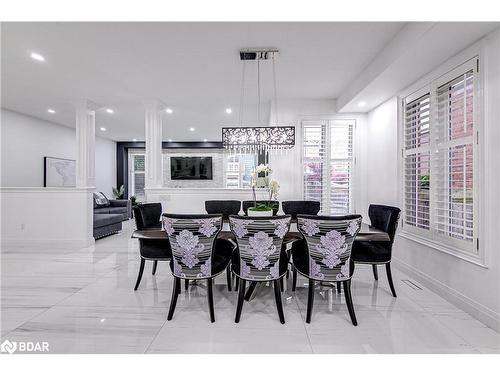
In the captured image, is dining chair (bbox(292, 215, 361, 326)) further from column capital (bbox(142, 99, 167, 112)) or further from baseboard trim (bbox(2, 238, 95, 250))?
baseboard trim (bbox(2, 238, 95, 250))

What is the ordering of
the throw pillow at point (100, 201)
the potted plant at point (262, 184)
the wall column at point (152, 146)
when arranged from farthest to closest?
the throw pillow at point (100, 201)
the wall column at point (152, 146)
the potted plant at point (262, 184)

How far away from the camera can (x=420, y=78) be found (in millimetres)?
3053

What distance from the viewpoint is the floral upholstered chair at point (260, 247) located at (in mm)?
2035

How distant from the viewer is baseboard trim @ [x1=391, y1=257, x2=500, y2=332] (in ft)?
6.88

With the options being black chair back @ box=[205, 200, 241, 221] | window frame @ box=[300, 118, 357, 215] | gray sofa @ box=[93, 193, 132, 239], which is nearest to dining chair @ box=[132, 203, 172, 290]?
black chair back @ box=[205, 200, 241, 221]

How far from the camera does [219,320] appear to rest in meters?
2.21

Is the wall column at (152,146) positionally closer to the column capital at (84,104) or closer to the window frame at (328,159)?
the column capital at (84,104)

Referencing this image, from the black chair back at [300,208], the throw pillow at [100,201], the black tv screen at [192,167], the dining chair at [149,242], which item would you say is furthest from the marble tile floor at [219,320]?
the black tv screen at [192,167]

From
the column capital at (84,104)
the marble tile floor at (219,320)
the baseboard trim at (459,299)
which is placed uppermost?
the column capital at (84,104)

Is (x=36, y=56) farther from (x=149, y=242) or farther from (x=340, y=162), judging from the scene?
(x=340, y=162)

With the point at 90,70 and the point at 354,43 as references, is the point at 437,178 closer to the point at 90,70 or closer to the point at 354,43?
the point at 354,43

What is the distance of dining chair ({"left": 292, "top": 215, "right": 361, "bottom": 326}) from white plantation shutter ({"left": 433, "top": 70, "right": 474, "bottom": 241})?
123 centimetres

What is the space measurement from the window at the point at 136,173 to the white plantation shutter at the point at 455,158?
8.69 metres
